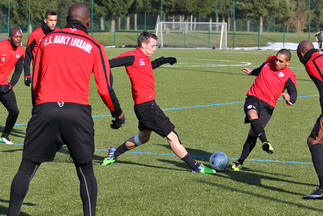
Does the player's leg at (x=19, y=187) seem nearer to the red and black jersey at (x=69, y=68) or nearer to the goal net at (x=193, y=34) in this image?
the red and black jersey at (x=69, y=68)

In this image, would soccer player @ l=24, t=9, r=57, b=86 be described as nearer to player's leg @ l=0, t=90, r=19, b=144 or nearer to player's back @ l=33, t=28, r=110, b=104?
player's leg @ l=0, t=90, r=19, b=144

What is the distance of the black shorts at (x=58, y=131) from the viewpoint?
4297mm

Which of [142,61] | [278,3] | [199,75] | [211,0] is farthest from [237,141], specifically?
[278,3]

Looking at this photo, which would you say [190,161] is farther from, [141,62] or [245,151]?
[141,62]

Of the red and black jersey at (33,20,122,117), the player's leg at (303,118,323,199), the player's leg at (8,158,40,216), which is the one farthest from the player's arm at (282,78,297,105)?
the player's leg at (8,158,40,216)

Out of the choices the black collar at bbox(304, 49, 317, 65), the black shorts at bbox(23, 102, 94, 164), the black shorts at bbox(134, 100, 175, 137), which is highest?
the black collar at bbox(304, 49, 317, 65)

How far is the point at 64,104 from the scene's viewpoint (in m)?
4.31

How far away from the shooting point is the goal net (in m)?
52.0

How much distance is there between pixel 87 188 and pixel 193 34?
169ft

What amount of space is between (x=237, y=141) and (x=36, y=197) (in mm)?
4619

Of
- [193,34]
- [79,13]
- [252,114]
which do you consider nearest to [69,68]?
[79,13]

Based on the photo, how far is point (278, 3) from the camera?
250 feet

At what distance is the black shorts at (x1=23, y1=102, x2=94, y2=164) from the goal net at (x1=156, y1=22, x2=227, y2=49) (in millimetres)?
46588

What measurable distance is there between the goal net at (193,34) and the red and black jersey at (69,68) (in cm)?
4640
